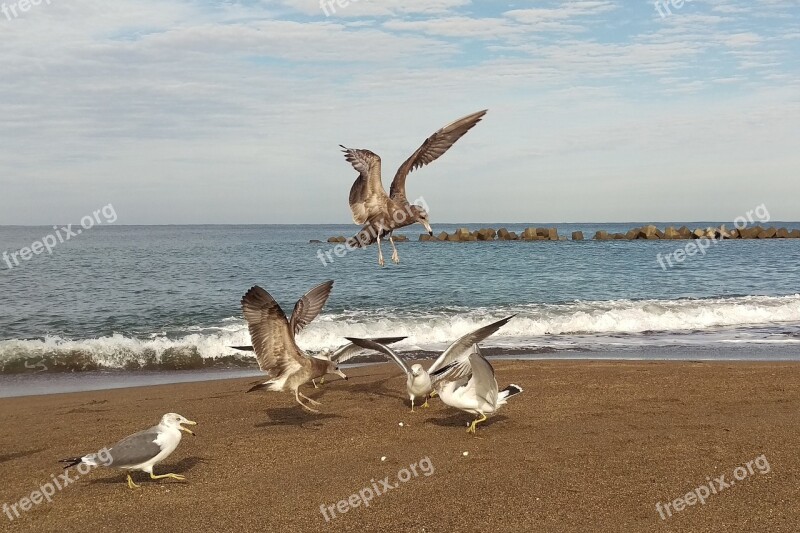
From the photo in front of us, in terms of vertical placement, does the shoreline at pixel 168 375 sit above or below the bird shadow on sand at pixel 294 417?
below

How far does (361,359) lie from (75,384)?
17.3 feet

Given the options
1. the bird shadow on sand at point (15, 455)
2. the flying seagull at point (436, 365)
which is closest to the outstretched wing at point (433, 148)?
the flying seagull at point (436, 365)

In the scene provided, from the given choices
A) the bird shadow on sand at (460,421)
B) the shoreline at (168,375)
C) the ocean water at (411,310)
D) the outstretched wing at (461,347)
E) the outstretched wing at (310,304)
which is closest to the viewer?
the bird shadow on sand at (460,421)

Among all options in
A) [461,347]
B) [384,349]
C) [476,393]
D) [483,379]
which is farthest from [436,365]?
[483,379]

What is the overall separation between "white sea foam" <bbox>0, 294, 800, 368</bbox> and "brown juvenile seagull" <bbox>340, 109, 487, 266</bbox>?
6.64m

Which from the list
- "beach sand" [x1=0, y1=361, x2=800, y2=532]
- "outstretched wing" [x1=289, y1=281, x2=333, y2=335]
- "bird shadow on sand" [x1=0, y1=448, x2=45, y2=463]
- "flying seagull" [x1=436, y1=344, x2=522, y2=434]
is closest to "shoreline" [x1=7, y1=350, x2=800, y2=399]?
"beach sand" [x1=0, y1=361, x2=800, y2=532]

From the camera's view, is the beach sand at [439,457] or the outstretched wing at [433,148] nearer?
the beach sand at [439,457]

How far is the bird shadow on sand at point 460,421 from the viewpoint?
29.1 feet

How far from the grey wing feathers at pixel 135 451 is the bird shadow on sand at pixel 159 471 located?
1.61 ft

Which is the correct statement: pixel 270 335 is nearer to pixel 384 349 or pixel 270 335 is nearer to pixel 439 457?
pixel 384 349

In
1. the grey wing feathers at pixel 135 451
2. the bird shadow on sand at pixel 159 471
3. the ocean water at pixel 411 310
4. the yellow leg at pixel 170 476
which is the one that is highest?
the grey wing feathers at pixel 135 451

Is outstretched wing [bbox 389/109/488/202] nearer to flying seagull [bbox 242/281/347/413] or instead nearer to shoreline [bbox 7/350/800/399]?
flying seagull [bbox 242/281/347/413]

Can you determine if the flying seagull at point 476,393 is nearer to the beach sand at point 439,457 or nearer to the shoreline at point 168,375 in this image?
the beach sand at point 439,457

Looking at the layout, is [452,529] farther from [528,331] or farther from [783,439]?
[528,331]
